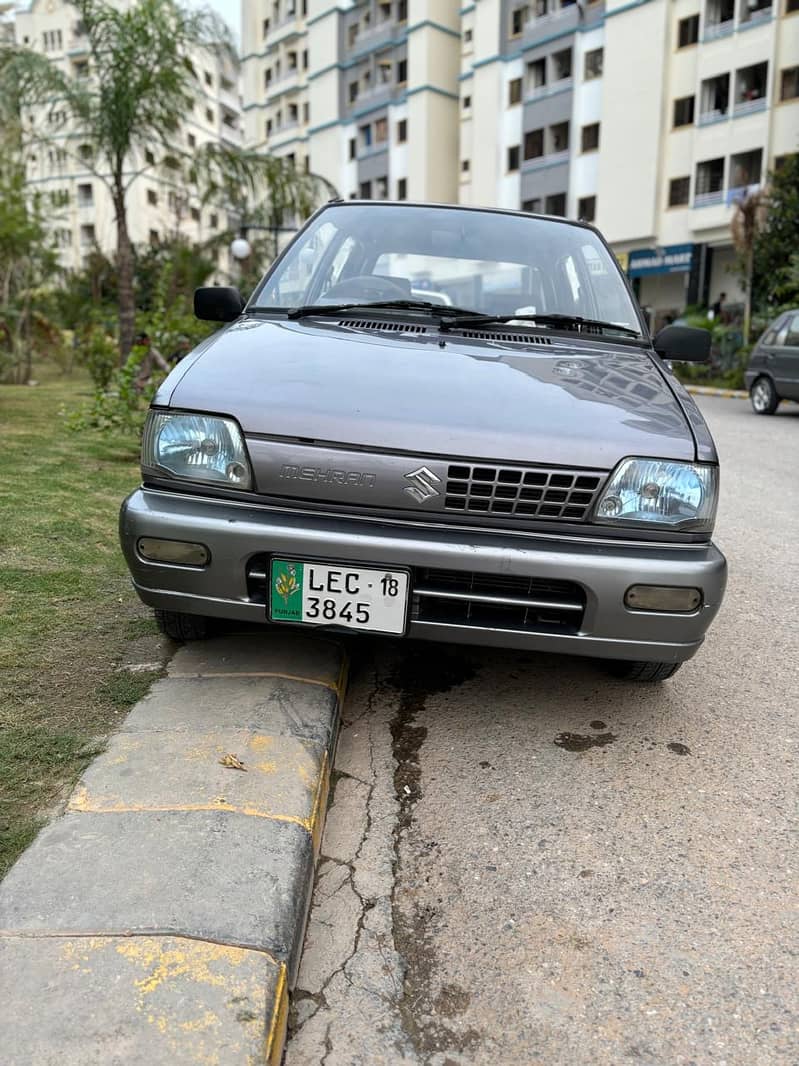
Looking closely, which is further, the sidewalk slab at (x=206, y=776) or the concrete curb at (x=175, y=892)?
the sidewalk slab at (x=206, y=776)

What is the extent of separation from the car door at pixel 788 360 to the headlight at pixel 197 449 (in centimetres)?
1210

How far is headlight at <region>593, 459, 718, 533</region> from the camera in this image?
2428 mm

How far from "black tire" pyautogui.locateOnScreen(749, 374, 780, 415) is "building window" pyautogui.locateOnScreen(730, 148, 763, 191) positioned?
53.8 ft

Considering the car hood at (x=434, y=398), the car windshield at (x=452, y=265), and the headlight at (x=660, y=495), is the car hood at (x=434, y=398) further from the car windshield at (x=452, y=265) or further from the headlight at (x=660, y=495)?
the car windshield at (x=452, y=265)

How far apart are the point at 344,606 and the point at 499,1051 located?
1150mm

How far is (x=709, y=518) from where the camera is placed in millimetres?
2506

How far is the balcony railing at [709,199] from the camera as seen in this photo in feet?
91.2

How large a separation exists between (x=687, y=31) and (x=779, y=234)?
11.7m

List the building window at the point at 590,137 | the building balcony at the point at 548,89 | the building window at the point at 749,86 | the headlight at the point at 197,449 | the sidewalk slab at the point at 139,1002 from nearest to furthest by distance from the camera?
the sidewalk slab at the point at 139,1002 → the headlight at the point at 197,449 → the building window at the point at 749,86 → the building window at the point at 590,137 → the building balcony at the point at 548,89

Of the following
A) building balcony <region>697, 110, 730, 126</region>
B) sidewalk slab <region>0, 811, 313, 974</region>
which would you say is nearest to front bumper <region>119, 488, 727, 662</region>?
sidewalk slab <region>0, 811, 313, 974</region>

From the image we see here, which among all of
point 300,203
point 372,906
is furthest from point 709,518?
point 300,203

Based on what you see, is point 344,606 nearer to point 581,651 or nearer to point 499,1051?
point 581,651

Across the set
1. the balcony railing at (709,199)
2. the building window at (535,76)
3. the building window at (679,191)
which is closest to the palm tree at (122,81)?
the balcony railing at (709,199)

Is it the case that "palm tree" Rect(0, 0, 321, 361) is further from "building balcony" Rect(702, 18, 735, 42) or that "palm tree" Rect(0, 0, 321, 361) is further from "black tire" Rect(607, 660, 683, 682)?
"building balcony" Rect(702, 18, 735, 42)
